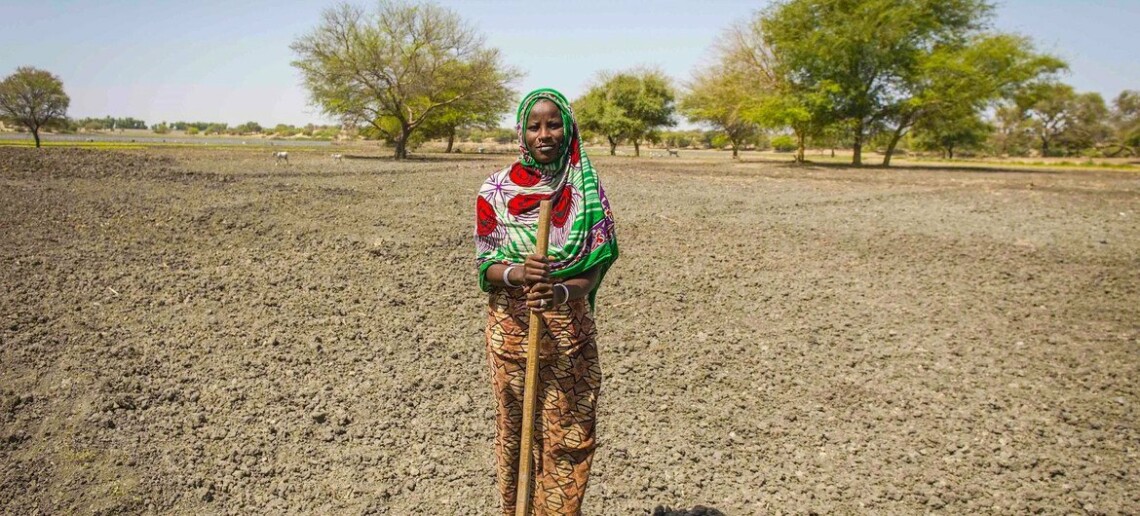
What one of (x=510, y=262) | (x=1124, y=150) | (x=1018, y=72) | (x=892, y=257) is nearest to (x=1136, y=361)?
(x=892, y=257)

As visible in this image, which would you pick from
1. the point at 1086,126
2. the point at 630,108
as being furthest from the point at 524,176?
the point at 1086,126

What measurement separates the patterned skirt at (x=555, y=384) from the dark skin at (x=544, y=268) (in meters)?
0.12

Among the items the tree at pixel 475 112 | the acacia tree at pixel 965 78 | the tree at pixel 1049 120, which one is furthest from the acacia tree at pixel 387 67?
the tree at pixel 1049 120

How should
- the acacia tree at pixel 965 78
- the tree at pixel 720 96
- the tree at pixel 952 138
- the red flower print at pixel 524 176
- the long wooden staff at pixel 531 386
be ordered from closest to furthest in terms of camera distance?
the long wooden staff at pixel 531 386
the red flower print at pixel 524 176
the acacia tree at pixel 965 78
the tree at pixel 720 96
the tree at pixel 952 138

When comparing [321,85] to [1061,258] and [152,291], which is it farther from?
[1061,258]

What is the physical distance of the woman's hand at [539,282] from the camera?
194 cm

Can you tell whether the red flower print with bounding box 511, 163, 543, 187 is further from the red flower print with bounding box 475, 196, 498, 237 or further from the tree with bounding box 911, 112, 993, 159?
the tree with bounding box 911, 112, 993, 159

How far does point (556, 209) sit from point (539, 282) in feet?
0.98

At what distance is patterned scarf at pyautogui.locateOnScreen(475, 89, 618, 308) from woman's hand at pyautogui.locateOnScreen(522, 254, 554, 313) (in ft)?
0.42

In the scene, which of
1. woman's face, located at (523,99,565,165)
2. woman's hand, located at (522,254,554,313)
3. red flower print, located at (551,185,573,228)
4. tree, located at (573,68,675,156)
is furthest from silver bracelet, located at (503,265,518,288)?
tree, located at (573,68,675,156)

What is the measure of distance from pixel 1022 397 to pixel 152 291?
25.5 feet

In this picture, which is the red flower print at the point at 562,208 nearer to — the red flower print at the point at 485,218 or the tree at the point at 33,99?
the red flower print at the point at 485,218

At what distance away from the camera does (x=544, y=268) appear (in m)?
1.93

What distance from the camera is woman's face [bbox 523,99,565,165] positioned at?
2020mm
